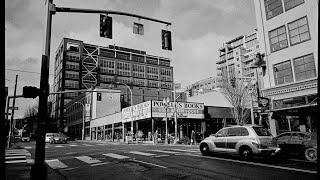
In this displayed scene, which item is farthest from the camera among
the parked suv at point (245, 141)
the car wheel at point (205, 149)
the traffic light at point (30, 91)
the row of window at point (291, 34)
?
the row of window at point (291, 34)

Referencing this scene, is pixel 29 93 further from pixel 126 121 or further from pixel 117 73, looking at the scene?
pixel 117 73

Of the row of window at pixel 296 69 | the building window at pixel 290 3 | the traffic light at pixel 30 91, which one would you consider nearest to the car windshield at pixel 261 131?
the row of window at pixel 296 69

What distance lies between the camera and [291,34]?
21.8m

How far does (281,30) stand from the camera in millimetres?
22672

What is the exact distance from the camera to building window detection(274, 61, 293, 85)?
858 inches

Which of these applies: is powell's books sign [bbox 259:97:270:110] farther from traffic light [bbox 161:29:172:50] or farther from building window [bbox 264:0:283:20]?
traffic light [bbox 161:29:172:50]

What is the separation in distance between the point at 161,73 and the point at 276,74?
95.2 meters

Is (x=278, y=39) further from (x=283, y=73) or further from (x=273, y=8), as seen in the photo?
(x=283, y=73)

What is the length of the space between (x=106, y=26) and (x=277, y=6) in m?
17.8

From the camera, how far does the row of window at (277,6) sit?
2173 cm

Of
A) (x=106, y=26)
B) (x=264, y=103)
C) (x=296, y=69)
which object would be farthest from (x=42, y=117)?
(x=296, y=69)

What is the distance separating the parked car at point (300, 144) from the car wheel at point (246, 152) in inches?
86.5

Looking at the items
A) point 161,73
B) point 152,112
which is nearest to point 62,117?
point 161,73

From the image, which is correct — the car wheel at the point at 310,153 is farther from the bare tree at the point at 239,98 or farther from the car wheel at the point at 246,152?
the bare tree at the point at 239,98
